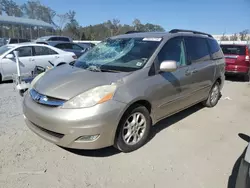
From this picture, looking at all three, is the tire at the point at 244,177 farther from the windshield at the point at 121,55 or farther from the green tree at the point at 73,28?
the green tree at the point at 73,28

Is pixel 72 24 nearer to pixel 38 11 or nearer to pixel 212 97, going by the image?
pixel 38 11

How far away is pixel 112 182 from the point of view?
2.77 metres

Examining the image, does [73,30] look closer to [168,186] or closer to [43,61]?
[43,61]

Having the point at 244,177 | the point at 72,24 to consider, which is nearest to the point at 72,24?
the point at 72,24

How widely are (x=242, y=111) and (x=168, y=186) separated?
12.4ft

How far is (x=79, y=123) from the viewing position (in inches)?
112

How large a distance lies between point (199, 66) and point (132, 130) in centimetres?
226

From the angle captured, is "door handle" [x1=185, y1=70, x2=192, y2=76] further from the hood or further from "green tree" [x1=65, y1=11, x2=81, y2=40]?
"green tree" [x1=65, y1=11, x2=81, y2=40]

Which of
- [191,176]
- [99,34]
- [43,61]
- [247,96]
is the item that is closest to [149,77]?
[191,176]

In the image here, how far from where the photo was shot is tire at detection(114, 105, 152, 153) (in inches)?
128

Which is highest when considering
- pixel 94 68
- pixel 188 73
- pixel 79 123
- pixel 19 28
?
pixel 19 28

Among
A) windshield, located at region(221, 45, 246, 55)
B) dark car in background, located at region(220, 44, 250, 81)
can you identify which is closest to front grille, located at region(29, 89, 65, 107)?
dark car in background, located at region(220, 44, 250, 81)

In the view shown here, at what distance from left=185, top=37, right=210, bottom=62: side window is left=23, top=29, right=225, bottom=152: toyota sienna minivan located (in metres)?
0.02

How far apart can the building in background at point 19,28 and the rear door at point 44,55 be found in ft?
76.3
